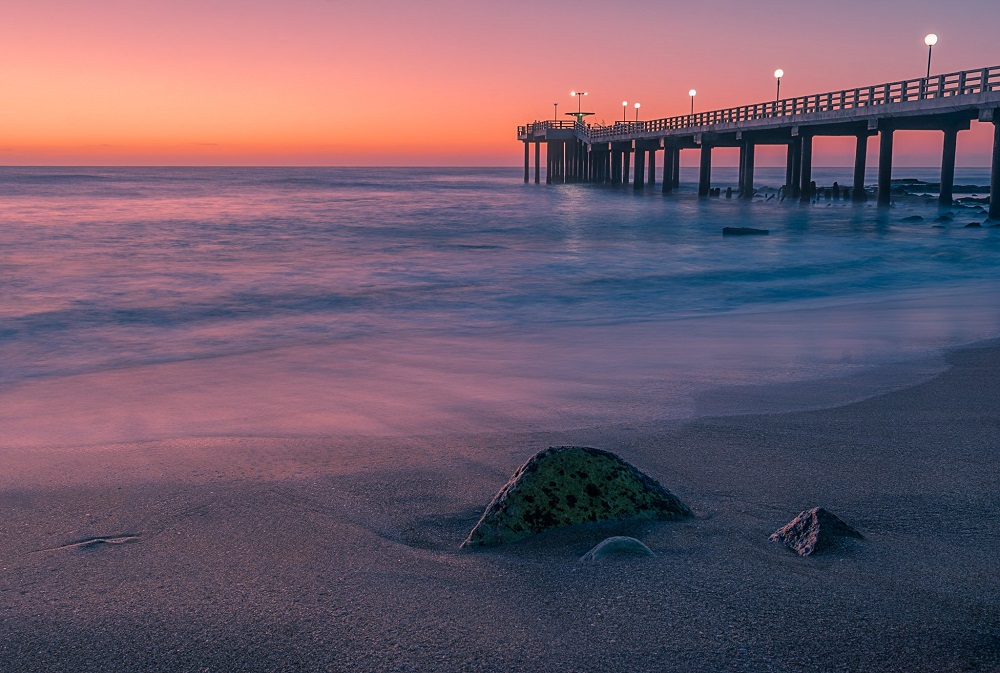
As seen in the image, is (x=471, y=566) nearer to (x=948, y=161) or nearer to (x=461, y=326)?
(x=461, y=326)

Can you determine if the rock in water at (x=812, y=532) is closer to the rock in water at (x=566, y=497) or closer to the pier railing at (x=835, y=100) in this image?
the rock in water at (x=566, y=497)

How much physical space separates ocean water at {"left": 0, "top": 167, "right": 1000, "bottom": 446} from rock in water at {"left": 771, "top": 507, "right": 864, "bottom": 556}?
6.06 ft

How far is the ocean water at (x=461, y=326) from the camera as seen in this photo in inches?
208

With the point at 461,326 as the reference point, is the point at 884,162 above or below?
above

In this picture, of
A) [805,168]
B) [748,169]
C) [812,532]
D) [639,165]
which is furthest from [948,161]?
[812,532]

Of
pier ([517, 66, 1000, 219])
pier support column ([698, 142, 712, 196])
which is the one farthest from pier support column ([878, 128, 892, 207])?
pier support column ([698, 142, 712, 196])

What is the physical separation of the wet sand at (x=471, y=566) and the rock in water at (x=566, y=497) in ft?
0.24

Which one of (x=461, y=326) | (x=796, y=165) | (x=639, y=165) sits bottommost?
(x=461, y=326)

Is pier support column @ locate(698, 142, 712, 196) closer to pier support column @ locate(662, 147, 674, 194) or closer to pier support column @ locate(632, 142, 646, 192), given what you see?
pier support column @ locate(662, 147, 674, 194)

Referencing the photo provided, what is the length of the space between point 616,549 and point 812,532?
2.22 ft

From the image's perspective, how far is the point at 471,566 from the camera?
110 inches

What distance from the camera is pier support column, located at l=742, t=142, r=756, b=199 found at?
3653 cm

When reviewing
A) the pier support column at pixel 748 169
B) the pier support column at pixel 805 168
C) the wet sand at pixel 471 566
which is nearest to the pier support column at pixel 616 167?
the pier support column at pixel 748 169

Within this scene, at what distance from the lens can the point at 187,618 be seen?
2.48m
